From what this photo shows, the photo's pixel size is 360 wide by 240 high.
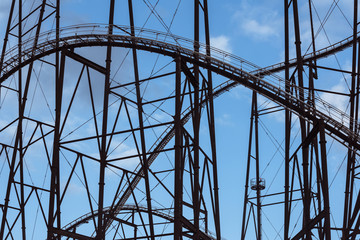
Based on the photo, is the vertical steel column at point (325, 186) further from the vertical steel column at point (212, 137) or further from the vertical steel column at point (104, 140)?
the vertical steel column at point (104, 140)

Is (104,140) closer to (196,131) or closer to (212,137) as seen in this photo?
(196,131)

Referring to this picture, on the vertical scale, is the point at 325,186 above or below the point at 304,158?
below

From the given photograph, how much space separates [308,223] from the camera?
713 inches

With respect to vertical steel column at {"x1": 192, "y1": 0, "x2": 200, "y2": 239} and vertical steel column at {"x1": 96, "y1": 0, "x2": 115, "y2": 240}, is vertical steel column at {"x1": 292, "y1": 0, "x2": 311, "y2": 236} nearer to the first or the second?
vertical steel column at {"x1": 192, "y1": 0, "x2": 200, "y2": 239}

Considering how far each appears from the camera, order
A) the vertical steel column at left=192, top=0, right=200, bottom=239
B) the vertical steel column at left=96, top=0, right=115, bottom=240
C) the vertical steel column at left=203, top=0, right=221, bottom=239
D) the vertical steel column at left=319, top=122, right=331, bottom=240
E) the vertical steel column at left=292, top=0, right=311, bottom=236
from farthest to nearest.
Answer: the vertical steel column at left=203, top=0, right=221, bottom=239, the vertical steel column at left=192, top=0, right=200, bottom=239, the vertical steel column at left=96, top=0, right=115, bottom=240, the vertical steel column at left=292, top=0, right=311, bottom=236, the vertical steel column at left=319, top=122, right=331, bottom=240

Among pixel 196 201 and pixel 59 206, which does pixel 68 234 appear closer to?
pixel 59 206

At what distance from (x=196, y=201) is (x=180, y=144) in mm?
2365

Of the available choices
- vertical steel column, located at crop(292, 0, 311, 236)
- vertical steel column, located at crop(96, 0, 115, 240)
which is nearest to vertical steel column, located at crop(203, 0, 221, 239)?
vertical steel column, located at crop(292, 0, 311, 236)

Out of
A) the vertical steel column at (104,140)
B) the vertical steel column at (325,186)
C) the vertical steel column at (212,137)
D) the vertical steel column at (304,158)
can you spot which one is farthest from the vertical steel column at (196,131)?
the vertical steel column at (325,186)

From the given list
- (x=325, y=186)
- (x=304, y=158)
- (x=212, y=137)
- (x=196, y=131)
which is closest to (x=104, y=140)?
(x=196, y=131)

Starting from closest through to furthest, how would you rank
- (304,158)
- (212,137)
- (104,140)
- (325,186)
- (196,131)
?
1. (325,186)
2. (104,140)
3. (304,158)
4. (196,131)
5. (212,137)

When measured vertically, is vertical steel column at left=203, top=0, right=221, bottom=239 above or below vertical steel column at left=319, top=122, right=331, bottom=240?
above

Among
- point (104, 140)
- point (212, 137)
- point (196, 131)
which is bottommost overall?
point (104, 140)

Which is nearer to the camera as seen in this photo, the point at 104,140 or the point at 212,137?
the point at 104,140
